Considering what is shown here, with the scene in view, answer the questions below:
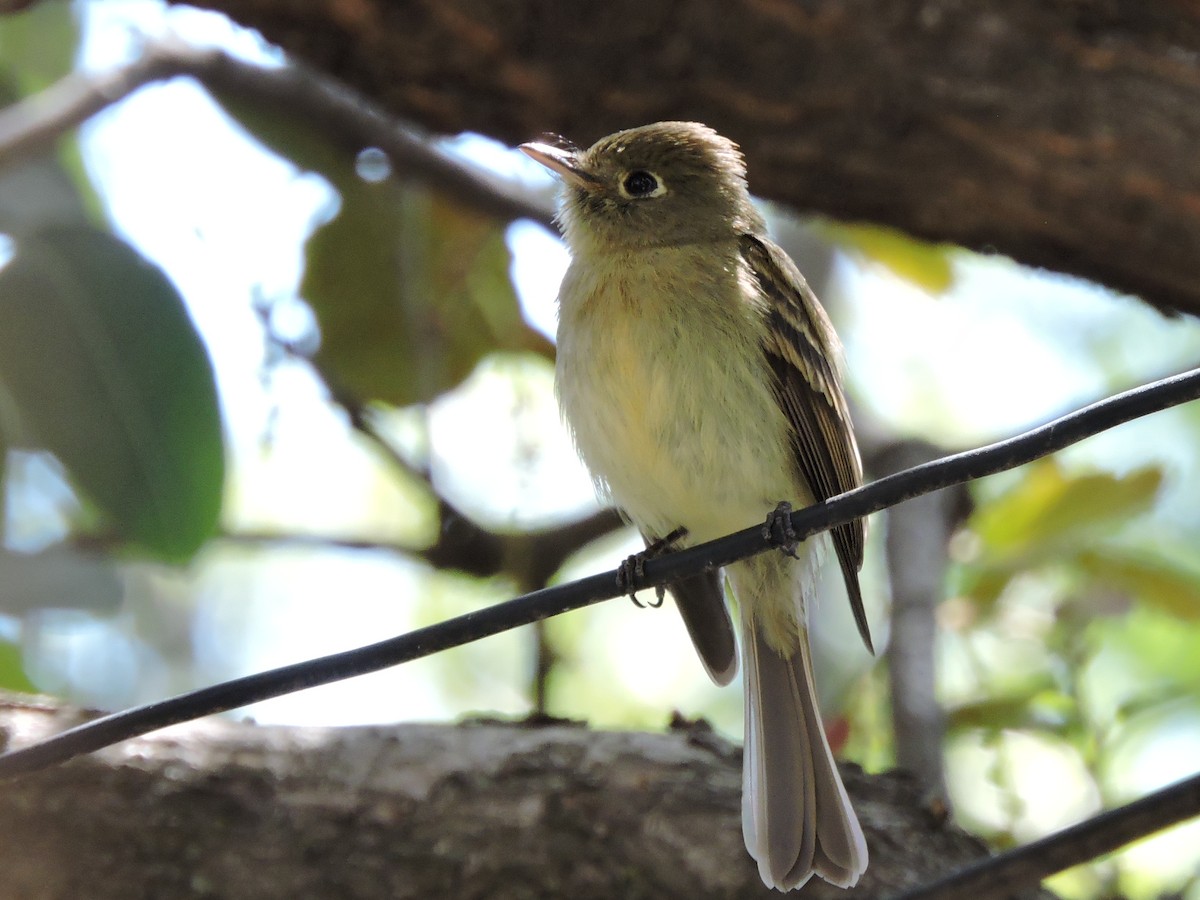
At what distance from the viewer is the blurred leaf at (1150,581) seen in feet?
13.7

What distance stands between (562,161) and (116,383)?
4.52 ft

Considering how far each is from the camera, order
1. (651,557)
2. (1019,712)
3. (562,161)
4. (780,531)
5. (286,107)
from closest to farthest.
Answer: (780,531) < (651,557) < (562,161) < (1019,712) < (286,107)

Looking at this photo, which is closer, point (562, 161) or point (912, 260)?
point (562, 161)

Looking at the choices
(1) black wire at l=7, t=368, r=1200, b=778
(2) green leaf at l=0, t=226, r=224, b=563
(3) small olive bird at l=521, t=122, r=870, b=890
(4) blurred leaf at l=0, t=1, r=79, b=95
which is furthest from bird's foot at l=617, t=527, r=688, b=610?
(4) blurred leaf at l=0, t=1, r=79, b=95

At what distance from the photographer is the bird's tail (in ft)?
9.48

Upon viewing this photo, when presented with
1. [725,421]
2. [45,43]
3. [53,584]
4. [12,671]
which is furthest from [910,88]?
[45,43]

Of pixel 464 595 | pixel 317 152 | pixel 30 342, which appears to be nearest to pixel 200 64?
pixel 317 152

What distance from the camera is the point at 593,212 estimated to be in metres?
3.92

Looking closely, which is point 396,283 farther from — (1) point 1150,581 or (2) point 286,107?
(1) point 1150,581

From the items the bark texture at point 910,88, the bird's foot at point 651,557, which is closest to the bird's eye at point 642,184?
the bark texture at point 910,88

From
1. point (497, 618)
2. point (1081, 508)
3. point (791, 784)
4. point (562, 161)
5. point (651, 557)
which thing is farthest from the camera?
point (1081, 508)

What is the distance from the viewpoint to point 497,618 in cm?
204

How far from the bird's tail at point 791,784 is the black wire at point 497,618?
106cm

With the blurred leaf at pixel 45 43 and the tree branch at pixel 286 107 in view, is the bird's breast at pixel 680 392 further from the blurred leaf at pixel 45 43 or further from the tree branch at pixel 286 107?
the blurred leaf at pixel 45 43
